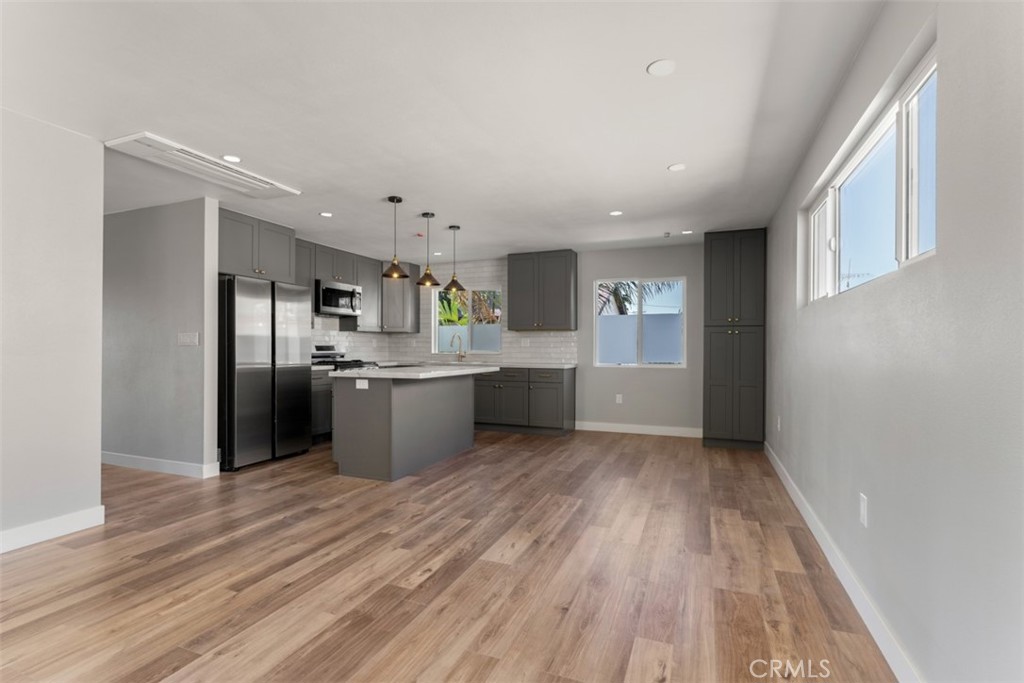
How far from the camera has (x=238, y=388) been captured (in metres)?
4.56

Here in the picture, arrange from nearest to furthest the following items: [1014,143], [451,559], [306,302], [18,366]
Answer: [1014,143] → [451,559] → [18,366] → [306,302]

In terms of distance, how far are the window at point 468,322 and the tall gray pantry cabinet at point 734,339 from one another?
3043 mm

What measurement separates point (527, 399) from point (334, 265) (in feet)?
10.3

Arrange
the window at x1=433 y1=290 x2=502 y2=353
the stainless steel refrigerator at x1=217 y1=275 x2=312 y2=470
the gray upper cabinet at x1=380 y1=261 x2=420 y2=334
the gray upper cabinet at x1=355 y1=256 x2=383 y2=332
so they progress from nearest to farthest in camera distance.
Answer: the stainless steel refrigerator at x1=217 y1=275 x2=312 y2=470 < the gray upper cabinet at x1=355 y1=256 x2=383 y2=332 < the gray upper cabinet at x1=380 y1=261 x2=420 y2=334 < the window at x1=433 y1=290 x2=502 y2=353

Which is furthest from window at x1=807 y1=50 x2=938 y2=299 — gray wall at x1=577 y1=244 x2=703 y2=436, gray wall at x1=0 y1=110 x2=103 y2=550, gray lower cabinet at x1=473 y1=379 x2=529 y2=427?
gray wall at x1=0 y1=110 x2=103 y2=550

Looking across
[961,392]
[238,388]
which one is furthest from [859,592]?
[238,388]

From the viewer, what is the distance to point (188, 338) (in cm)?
442

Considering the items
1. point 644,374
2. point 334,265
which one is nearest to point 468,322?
point 334,265

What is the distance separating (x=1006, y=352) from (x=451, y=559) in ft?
7.97

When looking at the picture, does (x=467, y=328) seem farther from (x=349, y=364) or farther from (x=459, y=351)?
(x=349, y=364)

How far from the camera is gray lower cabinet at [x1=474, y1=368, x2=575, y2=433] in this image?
6383mm

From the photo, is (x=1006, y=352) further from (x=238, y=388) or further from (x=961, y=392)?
(x=238, y=388)

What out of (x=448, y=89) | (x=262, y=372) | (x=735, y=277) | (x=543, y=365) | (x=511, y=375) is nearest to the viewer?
(x=448, y=89)

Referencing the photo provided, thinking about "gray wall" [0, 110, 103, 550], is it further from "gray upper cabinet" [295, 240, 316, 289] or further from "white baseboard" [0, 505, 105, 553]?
"gray upper cabinet" [295, 240, 316, 289]
